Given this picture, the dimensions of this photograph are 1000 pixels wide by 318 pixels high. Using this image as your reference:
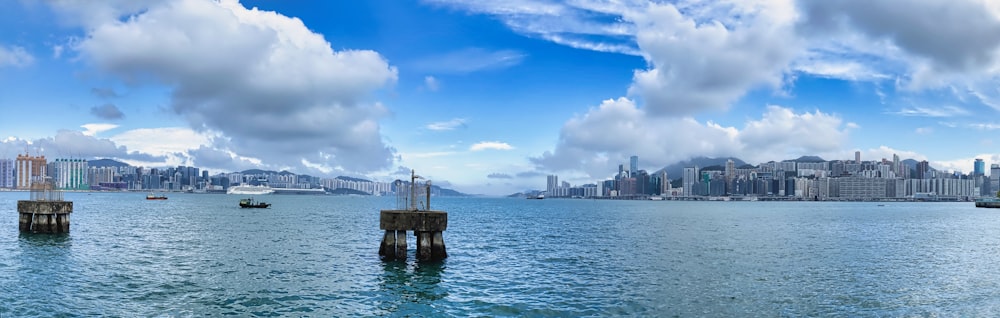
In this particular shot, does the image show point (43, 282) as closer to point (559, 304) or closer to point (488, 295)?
point (488, 295)

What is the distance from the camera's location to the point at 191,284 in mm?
34000

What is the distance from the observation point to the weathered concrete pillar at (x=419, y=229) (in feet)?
132

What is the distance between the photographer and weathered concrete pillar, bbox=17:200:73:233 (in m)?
62.1

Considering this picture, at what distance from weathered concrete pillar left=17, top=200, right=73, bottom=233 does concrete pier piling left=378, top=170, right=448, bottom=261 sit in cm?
3924

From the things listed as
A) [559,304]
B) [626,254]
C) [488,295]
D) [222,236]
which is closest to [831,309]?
[559,304]

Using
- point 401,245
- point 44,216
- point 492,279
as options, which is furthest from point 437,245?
point 44,216

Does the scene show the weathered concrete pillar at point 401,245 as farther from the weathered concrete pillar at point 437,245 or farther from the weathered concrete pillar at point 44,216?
the weathered concrete pillar at point 44,216

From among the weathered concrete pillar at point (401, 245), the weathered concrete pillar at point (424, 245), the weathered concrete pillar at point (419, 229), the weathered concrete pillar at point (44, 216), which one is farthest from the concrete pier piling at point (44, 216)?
the weathered concrete pillar at point (424, 245)

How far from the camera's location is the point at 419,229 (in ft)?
133

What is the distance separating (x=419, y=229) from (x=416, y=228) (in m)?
0.22

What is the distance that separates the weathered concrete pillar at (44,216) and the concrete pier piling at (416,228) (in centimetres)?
3924

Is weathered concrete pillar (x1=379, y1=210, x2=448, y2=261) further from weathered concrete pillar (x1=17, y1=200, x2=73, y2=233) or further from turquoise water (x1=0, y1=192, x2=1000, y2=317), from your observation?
weathered concrete pillar (x1=17, y1=200, x2=73, y2=233)

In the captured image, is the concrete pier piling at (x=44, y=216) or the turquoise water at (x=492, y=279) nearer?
the turquoise water at (x=492, y=279)

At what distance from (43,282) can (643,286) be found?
32.8 m
